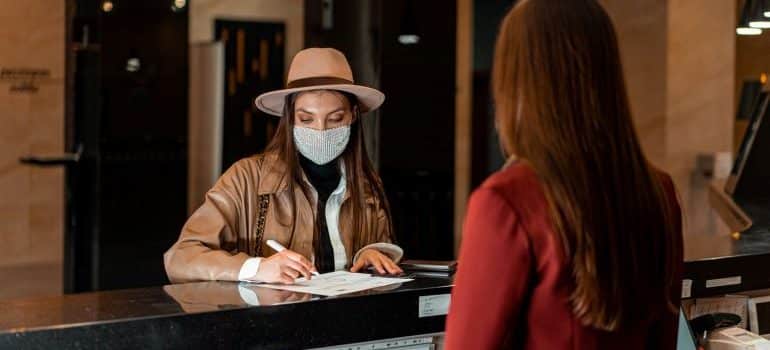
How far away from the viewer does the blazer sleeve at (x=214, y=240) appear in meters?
2.86

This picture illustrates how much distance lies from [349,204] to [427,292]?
2.75 feet

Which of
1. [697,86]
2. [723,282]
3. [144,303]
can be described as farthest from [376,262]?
[697,86]

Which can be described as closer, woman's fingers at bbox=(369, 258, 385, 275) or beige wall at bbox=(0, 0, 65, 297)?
woman's fingers at bbox=(369, 258, 385, 275)

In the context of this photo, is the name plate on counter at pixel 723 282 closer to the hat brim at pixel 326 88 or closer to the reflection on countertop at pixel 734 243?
the reflection on countertop at pixel 734 243

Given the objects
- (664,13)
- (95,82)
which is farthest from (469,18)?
(95,82)

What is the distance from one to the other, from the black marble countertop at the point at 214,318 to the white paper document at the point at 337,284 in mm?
45

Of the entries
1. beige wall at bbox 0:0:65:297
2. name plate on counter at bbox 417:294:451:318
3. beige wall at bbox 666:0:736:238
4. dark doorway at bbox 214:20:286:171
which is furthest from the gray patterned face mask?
dark doorway at bbox 214:20:286:171

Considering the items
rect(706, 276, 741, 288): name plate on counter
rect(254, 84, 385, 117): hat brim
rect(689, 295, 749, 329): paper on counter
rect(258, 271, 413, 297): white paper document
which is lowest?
rect(689, 295, 749, 329): paper on counter

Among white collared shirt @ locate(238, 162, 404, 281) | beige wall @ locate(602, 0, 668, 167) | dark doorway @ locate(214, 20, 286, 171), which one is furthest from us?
dark doorway @ locate(214, 20, 286, 171)

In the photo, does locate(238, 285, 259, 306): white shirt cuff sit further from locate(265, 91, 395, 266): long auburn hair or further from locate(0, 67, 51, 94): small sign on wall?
locate(0, 67, 51, 94): small sign on wall

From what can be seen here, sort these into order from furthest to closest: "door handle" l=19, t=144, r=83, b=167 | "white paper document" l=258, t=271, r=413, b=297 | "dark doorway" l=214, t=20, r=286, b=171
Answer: "dark doorway" l=214, t=20, r=286, b=171, "door handle" l=19, t=144, r=83, b=167, "white paper document" l=258, t=271, r=413, b=297

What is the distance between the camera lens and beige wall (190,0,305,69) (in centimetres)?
1027

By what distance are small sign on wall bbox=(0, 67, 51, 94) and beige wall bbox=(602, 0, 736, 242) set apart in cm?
391

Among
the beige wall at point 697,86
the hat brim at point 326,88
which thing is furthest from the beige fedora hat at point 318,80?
the beige wall at point 697,86
